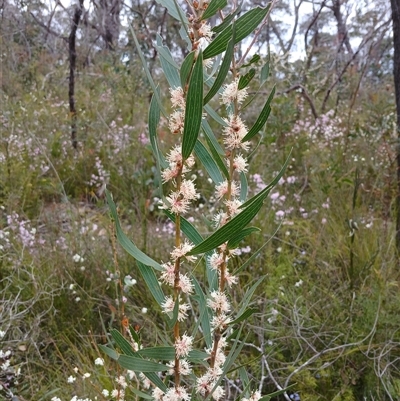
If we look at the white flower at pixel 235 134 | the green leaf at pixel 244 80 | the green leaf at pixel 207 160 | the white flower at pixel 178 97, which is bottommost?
the green leaf at pixel 207 160

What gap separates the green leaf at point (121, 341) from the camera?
0.59 m

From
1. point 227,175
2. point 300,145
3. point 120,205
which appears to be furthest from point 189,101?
point 300,145

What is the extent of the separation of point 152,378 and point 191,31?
48cm

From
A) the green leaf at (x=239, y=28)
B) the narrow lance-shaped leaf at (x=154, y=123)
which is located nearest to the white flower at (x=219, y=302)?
the narrow lance-shaped leaf at (x=154, y=123)

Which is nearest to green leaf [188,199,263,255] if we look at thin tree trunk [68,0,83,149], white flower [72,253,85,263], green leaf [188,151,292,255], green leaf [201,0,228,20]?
green leaf [188,151,292,255]

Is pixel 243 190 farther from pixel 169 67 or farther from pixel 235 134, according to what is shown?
pixel 169 67

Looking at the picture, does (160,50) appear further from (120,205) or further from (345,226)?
(120,205)

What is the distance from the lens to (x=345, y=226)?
7.66 ft

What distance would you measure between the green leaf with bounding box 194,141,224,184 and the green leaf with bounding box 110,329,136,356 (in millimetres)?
255

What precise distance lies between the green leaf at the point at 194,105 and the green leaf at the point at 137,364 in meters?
0.28

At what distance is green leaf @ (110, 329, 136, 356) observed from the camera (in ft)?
1.94

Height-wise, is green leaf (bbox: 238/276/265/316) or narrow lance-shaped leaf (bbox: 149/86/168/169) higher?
narrow lance-shaped leaf (bbox: 149/86/168/169)

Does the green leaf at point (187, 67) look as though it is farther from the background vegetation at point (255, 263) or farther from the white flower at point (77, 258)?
the white flower at point (77, 258)

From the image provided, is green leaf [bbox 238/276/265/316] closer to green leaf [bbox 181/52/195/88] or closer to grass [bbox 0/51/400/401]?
grass [bbox 0/51/400/401]
